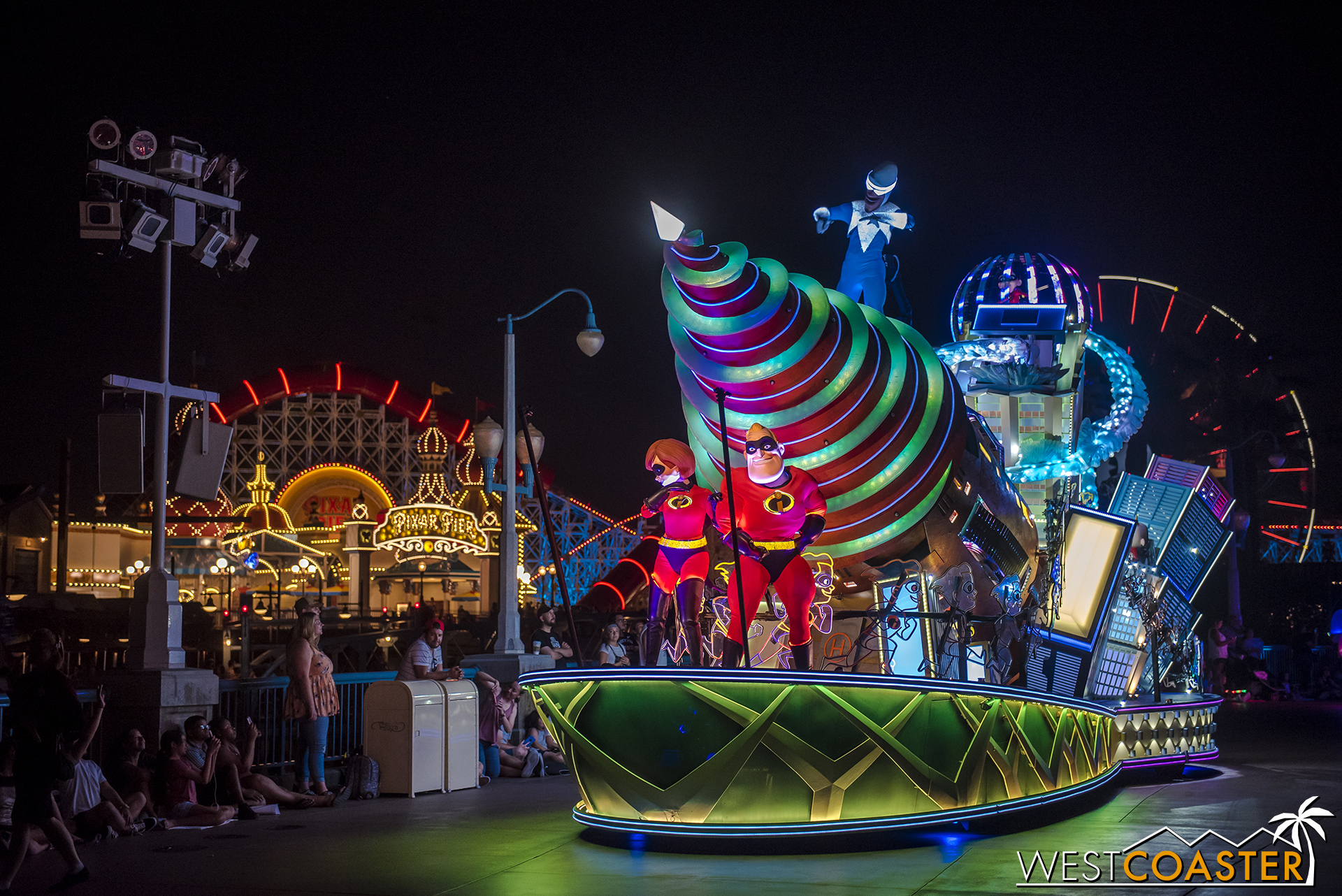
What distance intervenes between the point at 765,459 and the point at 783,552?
2.47ft

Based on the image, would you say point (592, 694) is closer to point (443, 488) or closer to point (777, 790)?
point (777, 790)

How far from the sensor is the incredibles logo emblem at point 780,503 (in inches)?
374

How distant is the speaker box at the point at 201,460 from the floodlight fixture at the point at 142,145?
256cm

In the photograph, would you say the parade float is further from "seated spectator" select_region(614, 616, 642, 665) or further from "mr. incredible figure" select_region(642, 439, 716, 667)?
"seated spectator" select_region(614, 616, 642, 665)

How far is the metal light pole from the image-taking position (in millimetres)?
16219

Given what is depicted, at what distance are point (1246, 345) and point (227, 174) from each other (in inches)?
1385

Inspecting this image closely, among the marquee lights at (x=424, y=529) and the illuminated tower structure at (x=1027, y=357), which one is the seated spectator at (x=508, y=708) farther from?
the marquee lights at (x=424, y=529)

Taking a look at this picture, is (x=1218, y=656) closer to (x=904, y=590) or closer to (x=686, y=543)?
(x=904, y=590)

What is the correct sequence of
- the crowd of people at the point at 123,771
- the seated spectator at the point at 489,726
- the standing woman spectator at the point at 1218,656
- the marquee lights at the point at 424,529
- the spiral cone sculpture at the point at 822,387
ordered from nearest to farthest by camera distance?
the crowd of people at the point at 123,771, the spiral cone sculpture at the point at 822,387, the seated spectator at the point at 489,726, the standing woman spectator at the point at 1218,656, the marquee lights at the point at 424,529

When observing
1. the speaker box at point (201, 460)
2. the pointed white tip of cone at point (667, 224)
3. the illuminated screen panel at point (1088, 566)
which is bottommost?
the illuminated screen panel at point (1088, 566)

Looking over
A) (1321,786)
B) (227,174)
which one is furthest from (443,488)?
(1321,786)

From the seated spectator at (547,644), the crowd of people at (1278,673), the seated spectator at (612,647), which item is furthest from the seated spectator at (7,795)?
the crowd of people at (1278,673)

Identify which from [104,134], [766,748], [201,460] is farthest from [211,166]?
[766,748]
